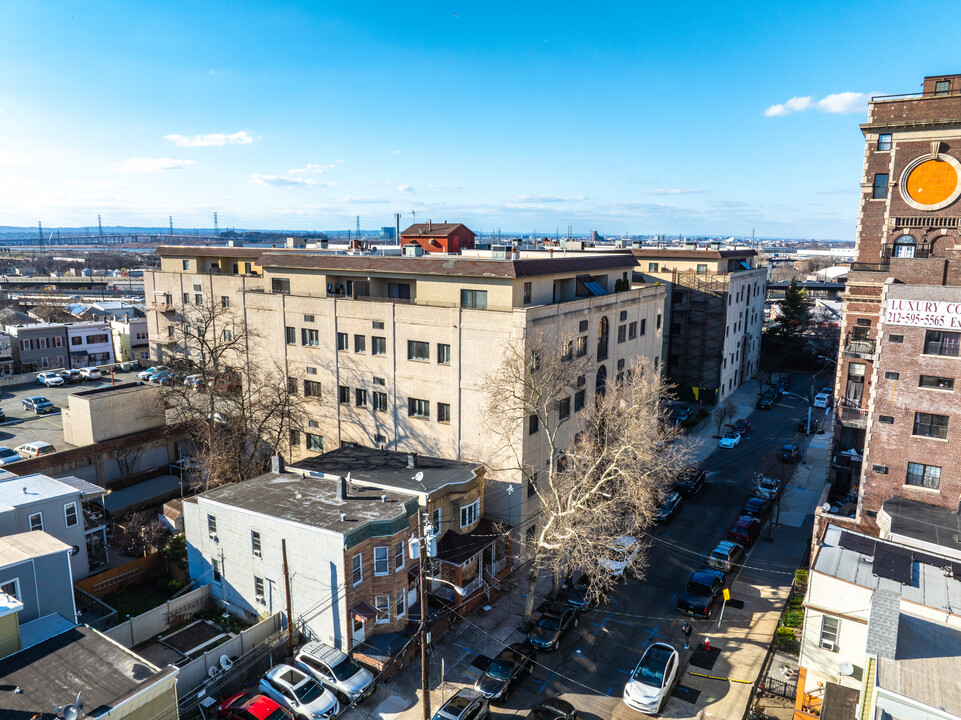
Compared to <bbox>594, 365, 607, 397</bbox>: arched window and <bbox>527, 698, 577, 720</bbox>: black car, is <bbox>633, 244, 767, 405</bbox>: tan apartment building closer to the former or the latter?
<bbox>594, 365, 607, 397</bbox>: arched window

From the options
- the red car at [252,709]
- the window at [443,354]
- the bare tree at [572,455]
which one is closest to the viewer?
the red car at [252,709]

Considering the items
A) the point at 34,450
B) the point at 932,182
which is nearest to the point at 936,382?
the point at 932,182

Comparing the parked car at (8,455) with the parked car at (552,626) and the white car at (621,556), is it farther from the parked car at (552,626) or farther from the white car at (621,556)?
the white car at (621,556)

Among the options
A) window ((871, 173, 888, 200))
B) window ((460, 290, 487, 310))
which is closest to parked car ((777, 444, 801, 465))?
window ((871, 173, 888, 200))

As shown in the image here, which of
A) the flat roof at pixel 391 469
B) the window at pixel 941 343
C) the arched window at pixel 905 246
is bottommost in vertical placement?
the flat roof at pixel 391 469

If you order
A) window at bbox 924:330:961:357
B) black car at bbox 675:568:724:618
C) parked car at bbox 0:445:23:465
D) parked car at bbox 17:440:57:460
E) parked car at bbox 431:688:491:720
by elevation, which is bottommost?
black car at bbox 675:568:724:618

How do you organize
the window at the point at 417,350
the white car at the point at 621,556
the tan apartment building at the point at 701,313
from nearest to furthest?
1. the white car at the point at 621,556
2. the window at the point at 417,350
3. the tan apartment building at the point at 701,313

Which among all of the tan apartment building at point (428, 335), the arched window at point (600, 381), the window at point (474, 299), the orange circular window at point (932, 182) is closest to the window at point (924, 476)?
the orange circular window at point (932, 182)
